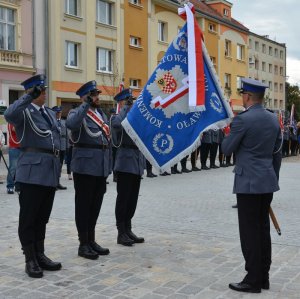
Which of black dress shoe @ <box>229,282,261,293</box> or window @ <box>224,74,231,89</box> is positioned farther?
window @ <box>224,74,231,89</box>

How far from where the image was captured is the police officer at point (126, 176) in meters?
6.74

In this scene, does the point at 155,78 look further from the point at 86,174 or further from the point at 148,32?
the point at 148,32

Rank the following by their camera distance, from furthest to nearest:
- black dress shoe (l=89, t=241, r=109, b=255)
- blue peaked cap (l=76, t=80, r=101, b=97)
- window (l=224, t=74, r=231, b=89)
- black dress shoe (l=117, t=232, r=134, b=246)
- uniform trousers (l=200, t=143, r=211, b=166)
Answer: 1. window (l=224, t=74, r=231, b=89)
2. uniform trousers (l=200, t=143, r=211, b=166)
3. black dress shoe (l=117, t=232, r=134, b=246)
4. black dress shoe (l=89, t=241, r=109, b=255)
5. blue peaked cap (l=76, t=80, r=101, b=97)

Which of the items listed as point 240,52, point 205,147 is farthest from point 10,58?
point 240,52

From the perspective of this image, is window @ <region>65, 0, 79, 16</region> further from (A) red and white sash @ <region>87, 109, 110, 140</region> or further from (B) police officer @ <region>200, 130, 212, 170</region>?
(A) red and white sash @ <region>87, 109, 110, 140</region>

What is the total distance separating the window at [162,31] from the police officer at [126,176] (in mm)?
28595

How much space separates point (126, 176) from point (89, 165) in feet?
3.28

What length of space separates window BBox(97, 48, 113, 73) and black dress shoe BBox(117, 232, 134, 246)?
78.1 ft

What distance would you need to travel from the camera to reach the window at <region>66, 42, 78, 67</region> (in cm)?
2735

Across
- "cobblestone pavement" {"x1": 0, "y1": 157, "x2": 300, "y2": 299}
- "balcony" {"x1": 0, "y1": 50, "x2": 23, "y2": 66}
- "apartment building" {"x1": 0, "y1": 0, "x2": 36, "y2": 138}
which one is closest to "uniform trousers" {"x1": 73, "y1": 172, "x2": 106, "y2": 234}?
"cobblestone pavement" {"x1": 0, "y1": 157, "x2": 300, "y2": 299}

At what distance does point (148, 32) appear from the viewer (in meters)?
32.9

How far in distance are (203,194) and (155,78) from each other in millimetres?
6003

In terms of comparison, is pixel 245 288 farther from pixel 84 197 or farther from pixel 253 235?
pixel 84 197

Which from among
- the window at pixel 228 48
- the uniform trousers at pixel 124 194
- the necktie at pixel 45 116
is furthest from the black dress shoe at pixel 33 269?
the window at pixel 228 48
